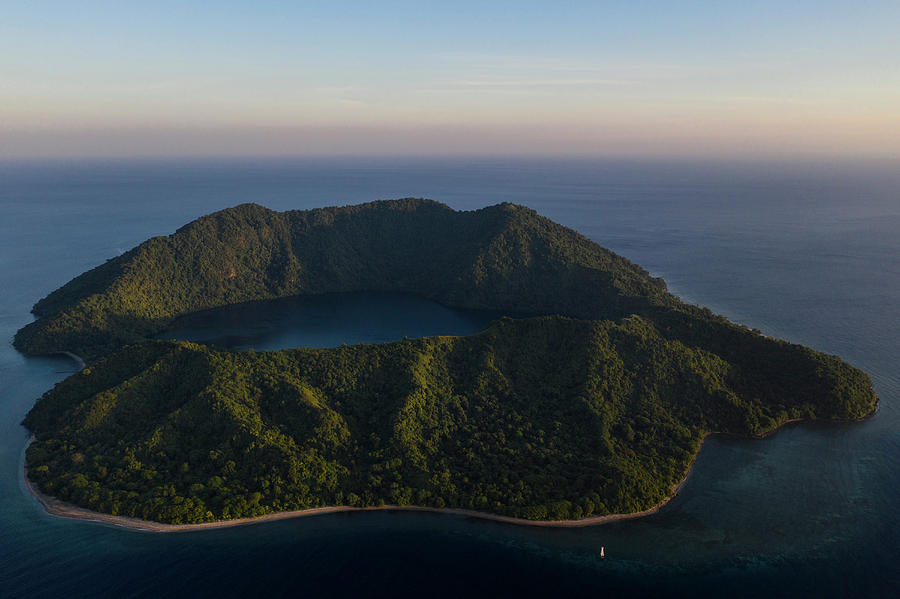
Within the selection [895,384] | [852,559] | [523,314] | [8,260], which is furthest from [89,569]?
[8,260]

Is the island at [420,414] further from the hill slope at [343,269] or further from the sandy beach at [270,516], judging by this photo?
the hill slope at [343,269]

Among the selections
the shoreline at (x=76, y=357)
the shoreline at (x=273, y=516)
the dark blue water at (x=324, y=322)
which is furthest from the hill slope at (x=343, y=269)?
the shoreline at (x=273, y=516)

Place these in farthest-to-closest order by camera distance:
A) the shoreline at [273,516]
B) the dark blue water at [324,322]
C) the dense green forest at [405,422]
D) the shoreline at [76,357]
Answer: the dark blue water at [324,322] → the shoreline at [76,357] → the dense green forest at [405,422] → the shoreline at [273,516]

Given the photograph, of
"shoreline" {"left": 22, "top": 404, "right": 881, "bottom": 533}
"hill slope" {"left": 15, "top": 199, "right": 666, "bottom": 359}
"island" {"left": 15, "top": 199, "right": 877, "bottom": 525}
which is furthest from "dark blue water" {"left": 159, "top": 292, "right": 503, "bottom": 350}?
"shoreline" {"left": 22, "top": 404, "right": 881, "bottom": 533}

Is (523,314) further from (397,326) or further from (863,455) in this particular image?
→ (863,455)

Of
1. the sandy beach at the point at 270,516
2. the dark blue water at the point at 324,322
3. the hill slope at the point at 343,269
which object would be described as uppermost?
the hill slope at the point at 343,269

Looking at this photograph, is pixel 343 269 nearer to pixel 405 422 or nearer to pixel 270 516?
pixel 405 422

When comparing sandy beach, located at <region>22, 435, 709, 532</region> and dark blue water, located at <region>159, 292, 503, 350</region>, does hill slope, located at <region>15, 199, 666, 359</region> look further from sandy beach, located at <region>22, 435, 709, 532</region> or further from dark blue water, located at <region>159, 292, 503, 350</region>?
sandy beach, located at <region>22, 435, 709, 532</region>
